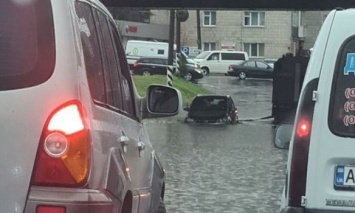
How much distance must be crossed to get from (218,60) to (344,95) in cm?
5912

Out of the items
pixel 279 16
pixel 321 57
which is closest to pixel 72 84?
pixel 321 57

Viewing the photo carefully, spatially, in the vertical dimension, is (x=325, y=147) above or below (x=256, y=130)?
above

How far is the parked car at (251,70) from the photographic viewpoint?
2391 inches

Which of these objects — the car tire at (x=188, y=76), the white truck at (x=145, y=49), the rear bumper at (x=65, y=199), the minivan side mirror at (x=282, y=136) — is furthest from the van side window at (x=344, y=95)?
the white truck at (x=145, y=49)

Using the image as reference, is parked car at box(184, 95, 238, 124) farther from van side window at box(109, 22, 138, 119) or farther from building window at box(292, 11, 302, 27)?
building window at box(292, 11, 302, 27)

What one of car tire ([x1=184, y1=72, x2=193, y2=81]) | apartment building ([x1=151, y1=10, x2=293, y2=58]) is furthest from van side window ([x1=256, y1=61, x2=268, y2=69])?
apartment building ([x1=151, y1=10, x2=293, y2=58])

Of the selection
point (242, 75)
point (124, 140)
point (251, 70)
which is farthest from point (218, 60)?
point (124, 140)

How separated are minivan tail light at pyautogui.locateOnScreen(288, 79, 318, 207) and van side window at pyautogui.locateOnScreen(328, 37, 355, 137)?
0.44ft

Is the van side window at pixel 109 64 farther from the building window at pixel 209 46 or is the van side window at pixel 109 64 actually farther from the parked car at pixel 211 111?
the building window at pixel 209 46

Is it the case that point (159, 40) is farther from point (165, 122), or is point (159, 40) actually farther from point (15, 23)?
point (15, 23)

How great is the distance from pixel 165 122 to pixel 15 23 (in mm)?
26702

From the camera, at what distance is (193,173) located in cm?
1554

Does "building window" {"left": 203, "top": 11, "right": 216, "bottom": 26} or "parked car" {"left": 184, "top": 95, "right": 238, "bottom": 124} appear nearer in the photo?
"parked car" {"left": 184, "top": 95, "right": 238, "bottom": 124}

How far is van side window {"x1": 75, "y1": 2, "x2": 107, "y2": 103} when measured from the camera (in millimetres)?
4434
